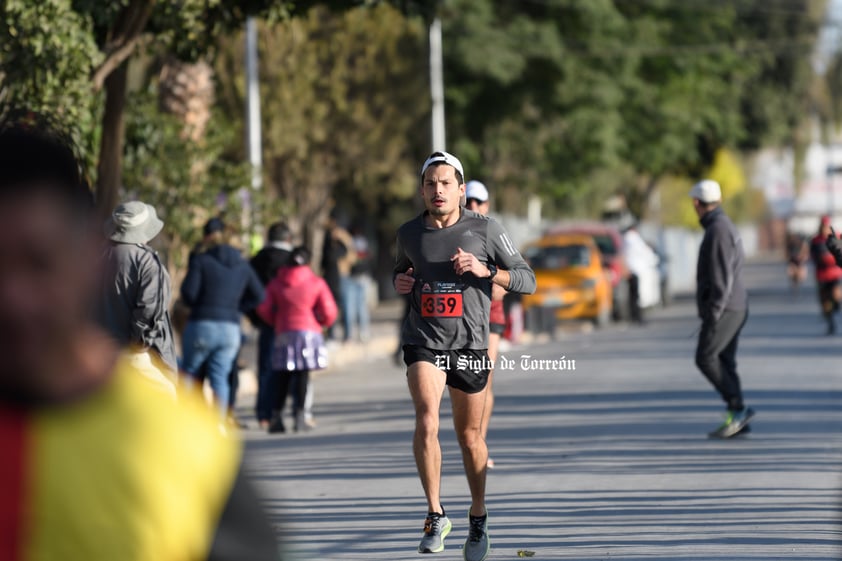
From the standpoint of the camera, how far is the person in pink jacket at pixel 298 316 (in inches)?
555

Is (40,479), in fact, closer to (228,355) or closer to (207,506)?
(207,506)

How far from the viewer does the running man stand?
767 cm

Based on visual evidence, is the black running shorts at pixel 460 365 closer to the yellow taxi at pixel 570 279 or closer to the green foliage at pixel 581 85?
the yellow taxi at pixel 570 279

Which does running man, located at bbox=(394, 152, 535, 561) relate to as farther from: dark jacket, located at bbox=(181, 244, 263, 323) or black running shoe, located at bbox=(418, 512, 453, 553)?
dark jacket, located at bbox=(181, 244, 263, 323)

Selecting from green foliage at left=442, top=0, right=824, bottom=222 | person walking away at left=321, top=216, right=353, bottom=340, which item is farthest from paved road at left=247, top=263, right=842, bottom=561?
green foliage at left=442, top=0, right=824, bottom=222

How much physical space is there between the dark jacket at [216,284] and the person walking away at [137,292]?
3.31 m

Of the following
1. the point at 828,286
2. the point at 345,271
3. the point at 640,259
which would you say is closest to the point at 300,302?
the point at 345,271

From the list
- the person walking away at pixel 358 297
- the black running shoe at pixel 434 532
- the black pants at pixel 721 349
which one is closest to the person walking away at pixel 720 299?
the black pants at pixel 721 349

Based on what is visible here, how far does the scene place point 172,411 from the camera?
7.11 ft

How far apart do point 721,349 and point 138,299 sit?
492cm

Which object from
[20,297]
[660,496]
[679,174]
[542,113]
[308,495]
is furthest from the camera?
[679,174]

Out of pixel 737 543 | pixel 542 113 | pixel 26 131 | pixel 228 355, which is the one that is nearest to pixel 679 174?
pixel 542 113

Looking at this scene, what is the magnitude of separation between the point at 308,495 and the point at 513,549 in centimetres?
245

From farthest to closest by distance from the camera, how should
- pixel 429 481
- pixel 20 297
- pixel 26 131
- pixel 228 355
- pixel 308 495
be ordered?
pixel 228 355
pixel 308 495
pixel 429 481
pixel 26 131
pixel 20 297
